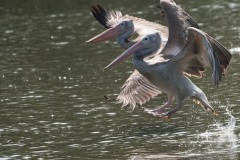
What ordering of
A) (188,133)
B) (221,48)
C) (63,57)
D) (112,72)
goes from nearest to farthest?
(221,48), (188,133), (112,72), (63,57)

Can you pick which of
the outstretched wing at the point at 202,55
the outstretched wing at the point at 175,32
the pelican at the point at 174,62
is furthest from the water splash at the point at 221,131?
the outstretched wing at the point at 175,32

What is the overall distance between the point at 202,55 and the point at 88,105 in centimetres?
390

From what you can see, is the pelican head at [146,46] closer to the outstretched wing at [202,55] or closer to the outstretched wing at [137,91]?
the outstretched wing at [202,55]

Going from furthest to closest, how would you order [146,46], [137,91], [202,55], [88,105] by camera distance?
[88,105] → [137,91] → [146,46] → [202,55]

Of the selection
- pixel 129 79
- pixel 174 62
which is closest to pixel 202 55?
pixel 174 62

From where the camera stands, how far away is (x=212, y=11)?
27.2 meters

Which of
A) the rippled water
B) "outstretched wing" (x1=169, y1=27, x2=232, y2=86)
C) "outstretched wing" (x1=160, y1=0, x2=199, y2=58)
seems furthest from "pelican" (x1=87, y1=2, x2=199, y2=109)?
"outstretched wing" (x1=169, y1=27, x2=232, y2=86)

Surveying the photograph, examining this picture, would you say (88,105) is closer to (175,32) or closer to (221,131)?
(175,32)

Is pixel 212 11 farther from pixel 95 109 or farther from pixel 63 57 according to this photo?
pixel 95 109

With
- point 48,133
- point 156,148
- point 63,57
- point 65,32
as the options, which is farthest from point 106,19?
point 65,32

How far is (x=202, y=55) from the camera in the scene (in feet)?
45.9

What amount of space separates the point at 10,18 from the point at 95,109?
13835mm

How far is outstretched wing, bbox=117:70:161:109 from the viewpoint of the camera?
630 inches

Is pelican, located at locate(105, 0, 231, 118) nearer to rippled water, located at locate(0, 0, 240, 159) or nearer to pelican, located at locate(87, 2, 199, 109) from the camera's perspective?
pelican, located at locate(87, 2, 199, 109)
